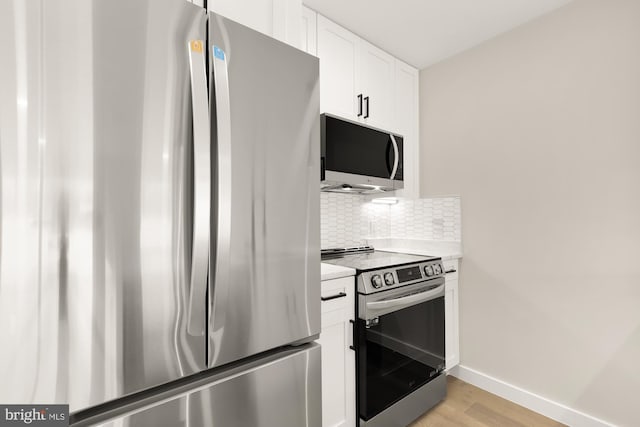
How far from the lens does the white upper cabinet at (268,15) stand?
3.26 feet

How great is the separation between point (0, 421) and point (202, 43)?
91 centimetres

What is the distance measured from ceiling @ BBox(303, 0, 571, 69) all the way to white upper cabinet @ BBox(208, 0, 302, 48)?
896mm

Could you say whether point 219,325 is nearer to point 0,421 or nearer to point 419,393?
point 0,421

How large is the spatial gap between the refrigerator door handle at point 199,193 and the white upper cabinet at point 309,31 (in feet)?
4.16

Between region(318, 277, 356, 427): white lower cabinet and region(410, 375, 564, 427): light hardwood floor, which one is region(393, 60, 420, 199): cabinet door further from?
region(410, 375, 564, 427): light hardwood floor

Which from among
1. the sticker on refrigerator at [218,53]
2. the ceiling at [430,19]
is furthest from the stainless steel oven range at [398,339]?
the ceiling at [430,19]

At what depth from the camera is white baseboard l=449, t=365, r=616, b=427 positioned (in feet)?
5.94

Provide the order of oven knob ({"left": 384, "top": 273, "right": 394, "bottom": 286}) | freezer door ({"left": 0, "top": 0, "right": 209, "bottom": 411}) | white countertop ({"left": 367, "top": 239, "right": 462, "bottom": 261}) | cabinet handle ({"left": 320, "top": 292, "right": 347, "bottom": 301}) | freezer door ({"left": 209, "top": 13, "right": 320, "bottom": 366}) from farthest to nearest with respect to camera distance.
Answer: white countertop ({"left": 367, "top": 239, "right": 462, "bottom": 261}) < oven knob ({"left": 384, "top": 273, "right": 394, "bottom": 286}) < cabinet handle ({"left": 320, "top": 292, "right": 347, "bottom": 301}) < freezer door ({"left": 209, "top": 13, "right": 320, "bottom": 366}) < freezer door ({"left": 0, "top": 0, "right": 209, "bottom": 411})

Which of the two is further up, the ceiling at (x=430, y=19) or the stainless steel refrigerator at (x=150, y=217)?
the ceiling at (x=430, y=19)

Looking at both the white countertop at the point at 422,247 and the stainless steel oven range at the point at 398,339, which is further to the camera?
the white countertop at the point at 422,247

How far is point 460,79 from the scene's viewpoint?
2.45 meters

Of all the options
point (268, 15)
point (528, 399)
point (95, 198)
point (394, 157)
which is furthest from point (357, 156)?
point (528, 399)

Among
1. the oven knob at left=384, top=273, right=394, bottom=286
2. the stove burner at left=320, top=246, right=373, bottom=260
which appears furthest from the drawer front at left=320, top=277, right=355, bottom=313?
the stove burner at left=320, top=246, right=373, bottom=260

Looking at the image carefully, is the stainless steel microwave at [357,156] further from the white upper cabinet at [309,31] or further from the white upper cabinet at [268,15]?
the white upper cabinet at [268,15]
